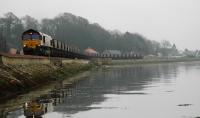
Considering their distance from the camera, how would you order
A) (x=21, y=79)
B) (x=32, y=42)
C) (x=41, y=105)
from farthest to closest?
(x=32, y=42) → (x=21, y=79) → (x=41, y=105)

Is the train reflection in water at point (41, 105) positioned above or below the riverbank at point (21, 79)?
below

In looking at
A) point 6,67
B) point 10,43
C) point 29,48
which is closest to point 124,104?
point 6,67

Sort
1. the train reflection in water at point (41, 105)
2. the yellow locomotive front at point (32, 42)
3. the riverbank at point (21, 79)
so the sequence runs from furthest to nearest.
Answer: the yellow locomotive front at point (32, 42), the riverbank at point (21, 79), the train reflection in water at point (41, 105)

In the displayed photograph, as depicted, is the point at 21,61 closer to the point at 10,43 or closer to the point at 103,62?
the point at 103,62

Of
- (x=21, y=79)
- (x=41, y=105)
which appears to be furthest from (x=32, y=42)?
(x=41, y=105)

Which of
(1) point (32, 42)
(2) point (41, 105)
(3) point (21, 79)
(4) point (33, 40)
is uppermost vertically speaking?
(4) point (33, 40)

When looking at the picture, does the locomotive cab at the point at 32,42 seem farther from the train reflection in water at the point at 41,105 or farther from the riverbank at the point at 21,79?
the train reflection in water at the point at 41,105

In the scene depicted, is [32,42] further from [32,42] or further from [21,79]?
[21,79]

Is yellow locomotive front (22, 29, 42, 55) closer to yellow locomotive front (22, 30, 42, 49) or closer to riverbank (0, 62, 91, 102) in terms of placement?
yellow locomotive front (22, 30, 42, 49)

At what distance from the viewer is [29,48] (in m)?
58.5

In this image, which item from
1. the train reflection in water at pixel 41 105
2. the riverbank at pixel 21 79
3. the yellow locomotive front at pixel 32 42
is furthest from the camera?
the yellow locomotive front at pixel 32 42

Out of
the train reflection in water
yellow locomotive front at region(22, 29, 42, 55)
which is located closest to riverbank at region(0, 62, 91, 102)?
the train reflection in water

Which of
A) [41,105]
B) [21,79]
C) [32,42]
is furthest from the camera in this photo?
[32,42]

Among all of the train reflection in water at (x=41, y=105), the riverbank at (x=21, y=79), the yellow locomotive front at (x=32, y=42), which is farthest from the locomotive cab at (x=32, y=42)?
the train reflection in water at (x=41, y=105)
